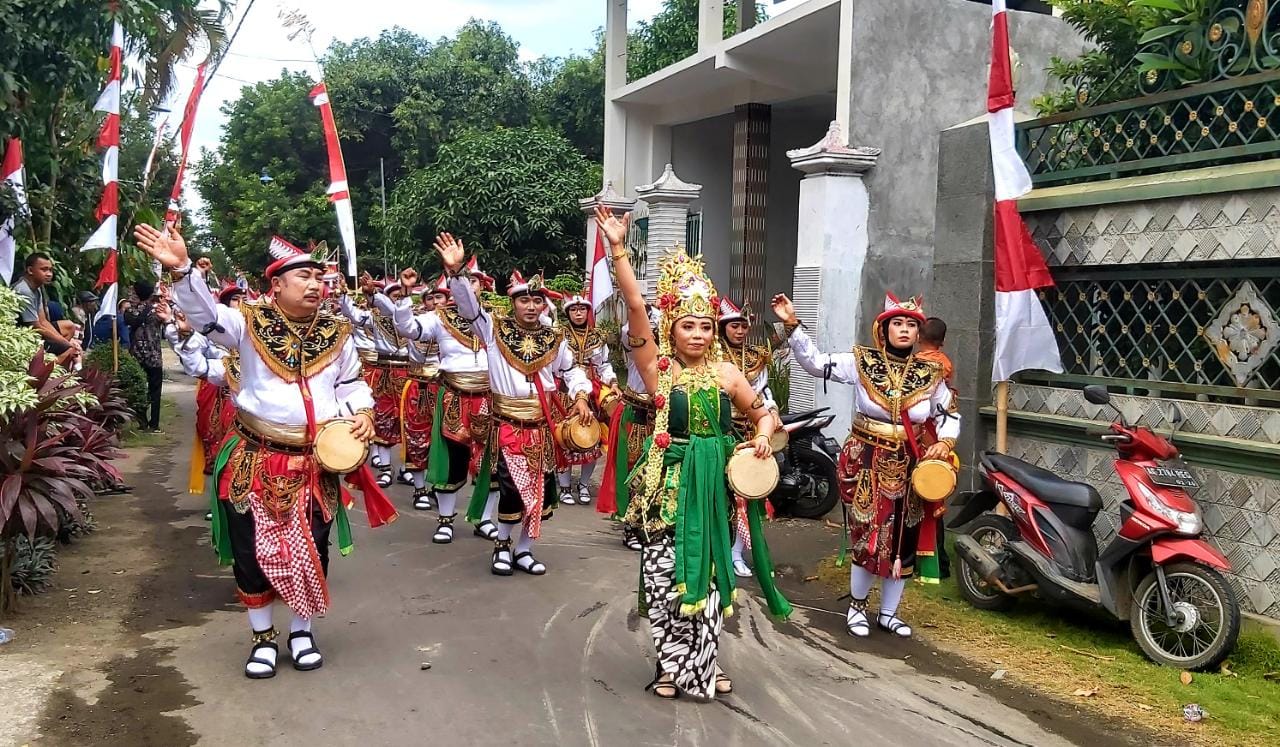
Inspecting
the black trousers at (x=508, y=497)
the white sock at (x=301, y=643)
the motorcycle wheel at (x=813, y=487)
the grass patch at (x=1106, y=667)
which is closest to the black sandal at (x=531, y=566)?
the black trousers at (x=508, y=497)

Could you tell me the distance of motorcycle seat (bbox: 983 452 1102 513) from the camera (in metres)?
5.81

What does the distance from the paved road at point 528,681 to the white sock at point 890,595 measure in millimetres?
319

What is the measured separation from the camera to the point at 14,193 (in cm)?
796

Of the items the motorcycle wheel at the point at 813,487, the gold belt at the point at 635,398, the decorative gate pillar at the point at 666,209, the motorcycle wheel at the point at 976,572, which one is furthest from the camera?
the decorative gate pillar at the point at 666,209

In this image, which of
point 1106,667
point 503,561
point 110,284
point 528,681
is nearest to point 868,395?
point 1106,667

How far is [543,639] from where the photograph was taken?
551cm

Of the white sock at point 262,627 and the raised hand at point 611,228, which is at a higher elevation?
the raised hand at point 611,228

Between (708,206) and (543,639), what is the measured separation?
1259 centimetres

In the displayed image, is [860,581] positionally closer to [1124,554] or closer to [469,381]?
[1124,554]

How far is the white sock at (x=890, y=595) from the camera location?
5848mm

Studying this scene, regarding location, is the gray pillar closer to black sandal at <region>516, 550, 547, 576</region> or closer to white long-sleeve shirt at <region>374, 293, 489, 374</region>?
black sandal at <region>516, 550, 547, 576</region>

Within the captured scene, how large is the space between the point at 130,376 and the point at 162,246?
32.9 ft

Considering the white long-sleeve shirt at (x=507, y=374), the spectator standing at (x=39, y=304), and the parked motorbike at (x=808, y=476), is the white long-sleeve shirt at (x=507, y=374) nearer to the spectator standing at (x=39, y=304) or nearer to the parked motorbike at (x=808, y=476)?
the parked motorbike at (x=808, y=476)

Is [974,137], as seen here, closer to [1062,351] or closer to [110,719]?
[1062,351]
